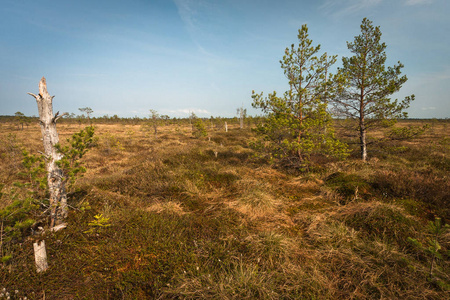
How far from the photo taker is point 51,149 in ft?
12.7

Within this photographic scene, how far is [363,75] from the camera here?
9398 mm

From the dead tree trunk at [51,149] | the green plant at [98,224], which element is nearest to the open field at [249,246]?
the green plant at [98,224]

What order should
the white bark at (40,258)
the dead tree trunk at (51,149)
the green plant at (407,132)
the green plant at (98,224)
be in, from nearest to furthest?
the white bark at (40,258) → the dead tree trunk at (51,149) → the green plant at (98,224) → the green plant at (407,132)

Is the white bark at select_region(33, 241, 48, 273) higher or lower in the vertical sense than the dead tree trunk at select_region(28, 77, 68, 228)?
lower

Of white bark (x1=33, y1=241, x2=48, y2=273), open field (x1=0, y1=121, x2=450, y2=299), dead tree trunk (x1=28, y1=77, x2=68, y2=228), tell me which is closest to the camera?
open field (x1=0, y1=121, x2=450, y2=299)

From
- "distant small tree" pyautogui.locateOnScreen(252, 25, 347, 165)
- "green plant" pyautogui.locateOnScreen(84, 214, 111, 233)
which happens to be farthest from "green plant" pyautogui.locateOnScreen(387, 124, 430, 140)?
"green plant" pyautogui.locateOnScreen(84, 214, 111, 233)

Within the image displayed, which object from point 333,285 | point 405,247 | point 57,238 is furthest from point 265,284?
point 57,238

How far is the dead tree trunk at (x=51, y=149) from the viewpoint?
3750 millimetres

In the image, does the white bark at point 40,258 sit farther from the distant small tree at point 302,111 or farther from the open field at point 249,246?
the distant small tree at point 302,111

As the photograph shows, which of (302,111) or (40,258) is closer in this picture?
(40,258)

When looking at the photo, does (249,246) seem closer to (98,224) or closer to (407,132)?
(98,224)

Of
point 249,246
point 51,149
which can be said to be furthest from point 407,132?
point 51,149

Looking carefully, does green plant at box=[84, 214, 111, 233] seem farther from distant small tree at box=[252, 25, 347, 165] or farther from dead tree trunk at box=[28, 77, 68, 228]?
distant small tree at box=[252, 25, 347, 165]

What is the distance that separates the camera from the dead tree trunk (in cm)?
375
